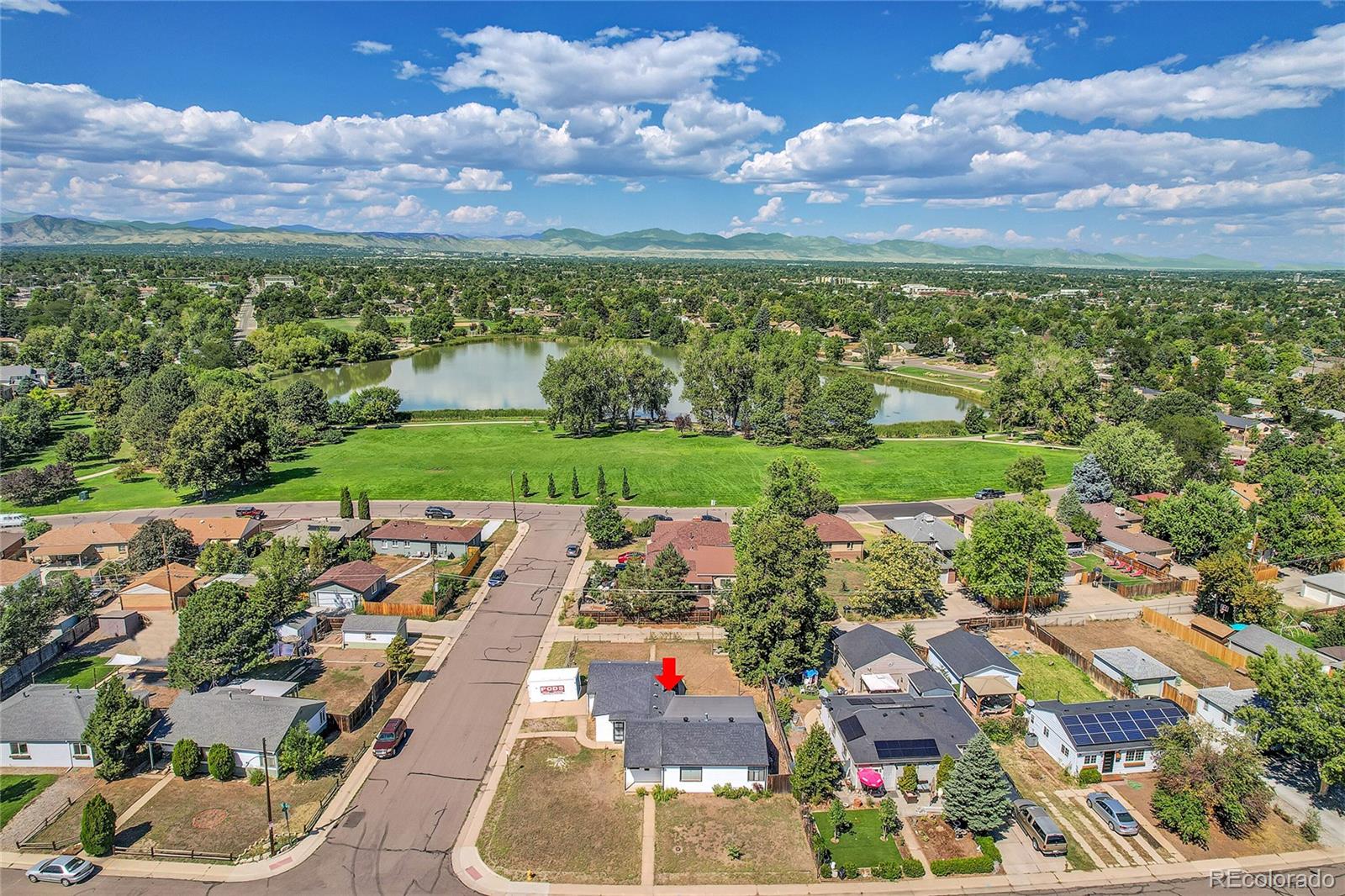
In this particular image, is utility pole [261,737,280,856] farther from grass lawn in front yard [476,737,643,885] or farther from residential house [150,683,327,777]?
grass lawn in front yard [476,737,643,885]

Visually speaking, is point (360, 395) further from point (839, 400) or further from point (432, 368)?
point (839, 400)

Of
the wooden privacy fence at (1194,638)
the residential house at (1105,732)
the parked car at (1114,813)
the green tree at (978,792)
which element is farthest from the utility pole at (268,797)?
the wooden privacy fence at (1194,638)

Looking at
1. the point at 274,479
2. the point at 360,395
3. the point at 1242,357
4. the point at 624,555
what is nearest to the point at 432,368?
the point at 360,395

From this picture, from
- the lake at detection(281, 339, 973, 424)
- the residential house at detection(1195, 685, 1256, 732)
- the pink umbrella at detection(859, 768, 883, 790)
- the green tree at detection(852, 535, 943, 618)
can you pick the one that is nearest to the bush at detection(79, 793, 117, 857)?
the pink umbrella at detection(859, 768, 883, 790)

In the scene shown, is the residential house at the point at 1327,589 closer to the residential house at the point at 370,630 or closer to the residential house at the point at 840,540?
the residential house at the point at 840,540

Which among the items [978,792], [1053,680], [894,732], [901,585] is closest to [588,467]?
[901,585]

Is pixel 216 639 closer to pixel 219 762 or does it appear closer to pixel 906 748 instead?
pixel 219 762
